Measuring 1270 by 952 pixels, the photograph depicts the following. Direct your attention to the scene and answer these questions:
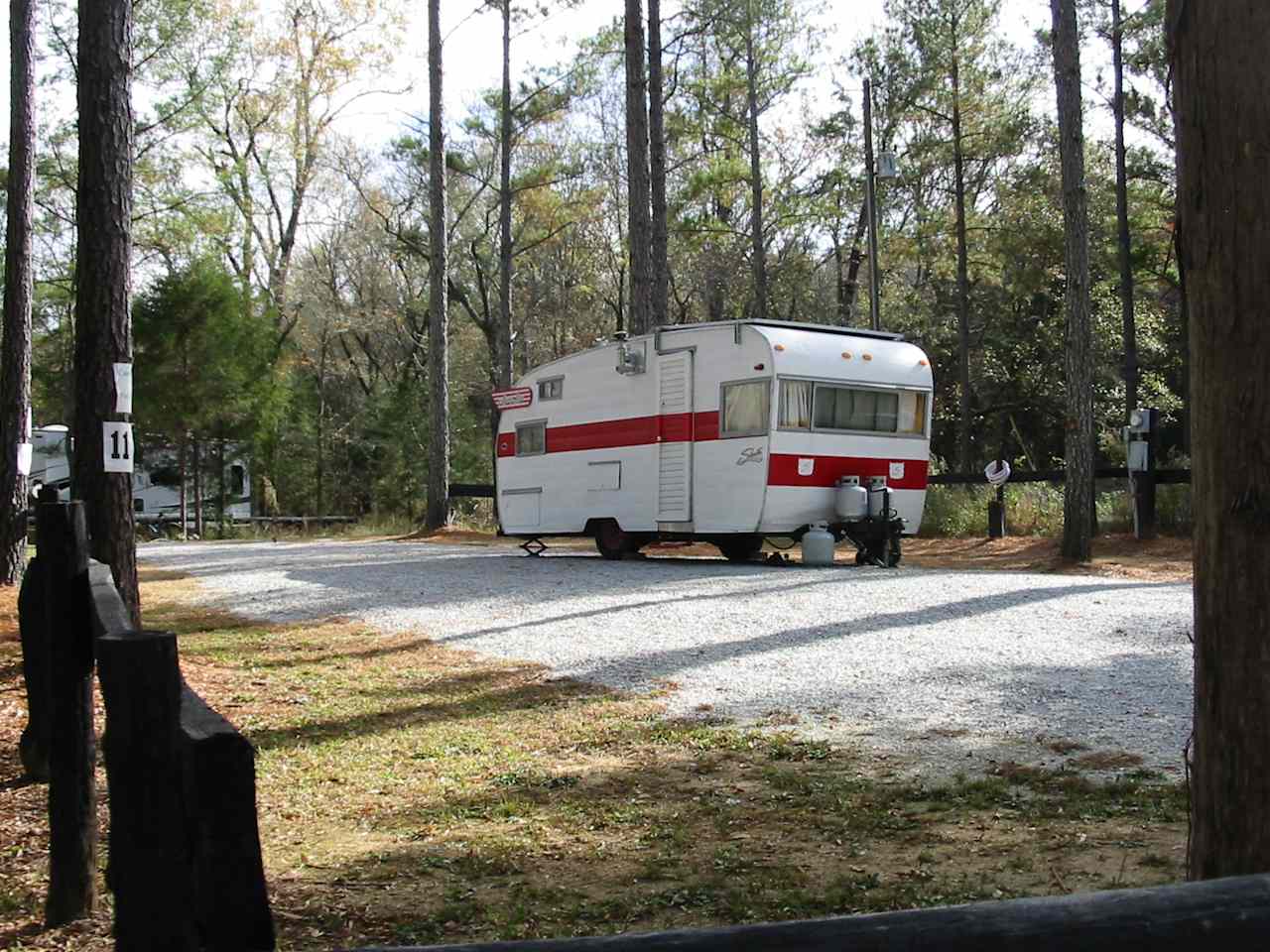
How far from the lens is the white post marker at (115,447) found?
A: 787cm

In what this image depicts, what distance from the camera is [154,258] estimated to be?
1383 inches

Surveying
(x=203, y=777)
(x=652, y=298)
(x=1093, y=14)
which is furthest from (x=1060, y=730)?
(x=1093, y=14)

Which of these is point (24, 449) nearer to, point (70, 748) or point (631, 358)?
point (631, 358)

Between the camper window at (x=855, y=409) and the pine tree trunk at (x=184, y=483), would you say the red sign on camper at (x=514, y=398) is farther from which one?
the pine tree trunk at (x=184, y=483)

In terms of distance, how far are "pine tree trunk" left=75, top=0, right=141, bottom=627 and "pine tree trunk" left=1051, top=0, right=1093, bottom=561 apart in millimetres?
12155

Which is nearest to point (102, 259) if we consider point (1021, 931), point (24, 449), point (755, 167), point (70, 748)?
point (70, 748)

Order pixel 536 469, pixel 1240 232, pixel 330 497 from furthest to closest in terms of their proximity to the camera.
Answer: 1. pixel 330 497
2. pixel 536 469
3. pixel 1240 232

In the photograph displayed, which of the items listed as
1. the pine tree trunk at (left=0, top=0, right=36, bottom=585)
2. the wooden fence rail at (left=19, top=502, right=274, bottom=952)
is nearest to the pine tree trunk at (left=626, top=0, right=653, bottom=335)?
the pine tree trunk at (left=0, top=0, right=36, bottom=585)

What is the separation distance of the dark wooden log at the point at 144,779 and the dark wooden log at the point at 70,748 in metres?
1.65

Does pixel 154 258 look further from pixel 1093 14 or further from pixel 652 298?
pixel 1093 14

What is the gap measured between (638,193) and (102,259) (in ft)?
52.4

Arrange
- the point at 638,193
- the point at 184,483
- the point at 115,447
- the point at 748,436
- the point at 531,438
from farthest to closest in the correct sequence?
the point at 184,483
the point at 638,193
the point at 531,438
the point at 748,436
the point at 115,447

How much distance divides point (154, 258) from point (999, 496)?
23758 mm

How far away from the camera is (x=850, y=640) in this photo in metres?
9.12
